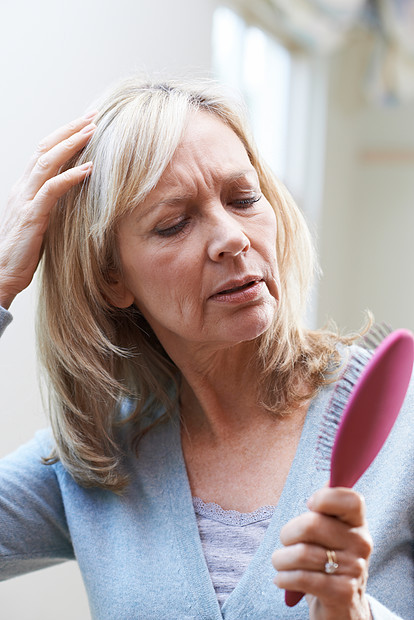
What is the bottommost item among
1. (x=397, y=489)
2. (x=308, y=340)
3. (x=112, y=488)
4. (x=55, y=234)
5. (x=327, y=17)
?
(x=112, y=488)

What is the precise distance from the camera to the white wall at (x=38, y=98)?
1513mm

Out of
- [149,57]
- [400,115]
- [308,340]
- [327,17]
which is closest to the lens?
[308,340]

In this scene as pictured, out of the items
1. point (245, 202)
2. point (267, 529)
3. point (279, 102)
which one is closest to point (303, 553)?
point (267, 529)

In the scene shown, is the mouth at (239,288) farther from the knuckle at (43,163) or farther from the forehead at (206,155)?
the knuckle at (43,163)

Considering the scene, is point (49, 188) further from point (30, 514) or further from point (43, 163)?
point (30, 514)

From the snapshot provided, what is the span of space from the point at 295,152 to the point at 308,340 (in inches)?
101

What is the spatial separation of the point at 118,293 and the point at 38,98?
556mm

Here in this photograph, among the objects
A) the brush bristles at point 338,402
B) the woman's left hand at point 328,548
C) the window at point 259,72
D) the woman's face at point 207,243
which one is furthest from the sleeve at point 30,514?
the window at point 259,72

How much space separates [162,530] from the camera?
1.17m

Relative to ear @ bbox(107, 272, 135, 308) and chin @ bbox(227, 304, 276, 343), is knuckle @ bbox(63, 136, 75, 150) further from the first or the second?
chin @ bbox(227, 304, 276, 343)

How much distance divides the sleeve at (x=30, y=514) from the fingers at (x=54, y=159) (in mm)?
435

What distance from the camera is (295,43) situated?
3.49 m

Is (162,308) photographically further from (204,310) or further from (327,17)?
(327,17)

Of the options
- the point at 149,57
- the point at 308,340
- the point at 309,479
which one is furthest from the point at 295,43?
the point at 309,479
